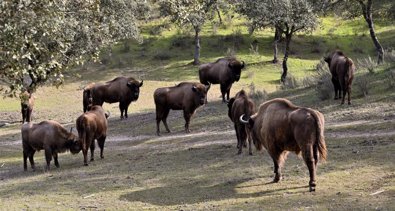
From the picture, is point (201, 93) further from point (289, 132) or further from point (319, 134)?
point (319, 134)

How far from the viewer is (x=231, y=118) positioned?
1825cm

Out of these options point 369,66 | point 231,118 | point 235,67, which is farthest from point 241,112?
point 369,66

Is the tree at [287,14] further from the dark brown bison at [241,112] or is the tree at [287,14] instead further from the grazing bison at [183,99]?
the dark brown bison at [241,112]

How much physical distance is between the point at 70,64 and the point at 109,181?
11.8ft

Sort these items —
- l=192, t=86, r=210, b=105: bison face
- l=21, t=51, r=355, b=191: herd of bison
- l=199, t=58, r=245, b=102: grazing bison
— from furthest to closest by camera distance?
l=199, t=58, r=245, b=102: grazing bison → l=192, t=86, r=210, b=105: bison face → l=21, t=51, r=355, b=191: herd of bison

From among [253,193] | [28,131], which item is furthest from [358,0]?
[253,193]

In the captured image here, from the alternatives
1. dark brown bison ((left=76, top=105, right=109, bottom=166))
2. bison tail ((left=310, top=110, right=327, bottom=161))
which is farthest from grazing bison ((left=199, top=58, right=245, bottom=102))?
bison tail ((left=310, top=110, right=327, bottom=161))

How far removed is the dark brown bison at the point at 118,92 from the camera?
97.5ft

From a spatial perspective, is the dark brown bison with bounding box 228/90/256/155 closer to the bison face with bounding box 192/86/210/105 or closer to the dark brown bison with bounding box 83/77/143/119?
the bison face with bounding box 192/86/210/105

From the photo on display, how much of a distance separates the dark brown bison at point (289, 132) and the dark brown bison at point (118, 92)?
16721mm

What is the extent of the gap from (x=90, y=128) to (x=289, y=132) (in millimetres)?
8062

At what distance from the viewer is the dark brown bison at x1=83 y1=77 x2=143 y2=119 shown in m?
29.7

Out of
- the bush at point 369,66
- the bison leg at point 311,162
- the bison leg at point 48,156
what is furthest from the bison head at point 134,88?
the bison leg at point 311,162

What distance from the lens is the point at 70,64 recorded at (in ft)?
41.3
